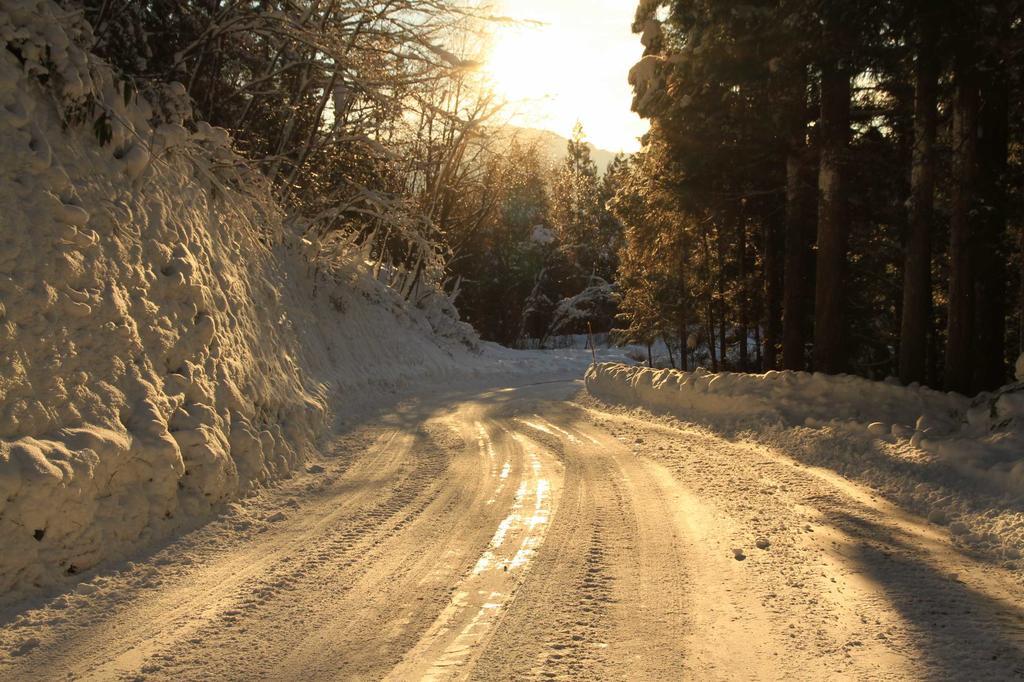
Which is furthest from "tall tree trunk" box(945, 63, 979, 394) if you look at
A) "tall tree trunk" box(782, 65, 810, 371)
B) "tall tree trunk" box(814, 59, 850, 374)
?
"tall tree trunk" box(782, 65, 810, 371)

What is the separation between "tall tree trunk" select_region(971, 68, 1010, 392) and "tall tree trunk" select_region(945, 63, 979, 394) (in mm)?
284

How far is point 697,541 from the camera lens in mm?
5359

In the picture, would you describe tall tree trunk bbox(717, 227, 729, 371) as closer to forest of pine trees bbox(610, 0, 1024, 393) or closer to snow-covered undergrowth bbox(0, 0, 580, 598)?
forest of pine trees bbox(610, 0, 1024, 393)

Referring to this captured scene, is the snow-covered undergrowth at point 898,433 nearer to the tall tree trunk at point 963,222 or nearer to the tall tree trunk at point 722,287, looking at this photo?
the tall tree trunk at point 963,222

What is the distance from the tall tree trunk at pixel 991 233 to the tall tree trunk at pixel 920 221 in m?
0.62

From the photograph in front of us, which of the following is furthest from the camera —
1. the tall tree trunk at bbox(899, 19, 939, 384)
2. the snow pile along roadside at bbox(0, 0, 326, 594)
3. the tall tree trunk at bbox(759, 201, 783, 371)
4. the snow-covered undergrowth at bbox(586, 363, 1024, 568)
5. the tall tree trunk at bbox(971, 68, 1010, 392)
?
the tall tree trunk at bbox(759, 201, 783, 371)

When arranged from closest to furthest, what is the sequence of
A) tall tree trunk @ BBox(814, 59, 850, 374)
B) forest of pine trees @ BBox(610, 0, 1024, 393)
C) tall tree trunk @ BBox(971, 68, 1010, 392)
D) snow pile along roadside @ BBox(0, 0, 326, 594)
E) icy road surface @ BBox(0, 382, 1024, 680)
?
icy road surface @ BBox(0, 382, 1024, 680) → snow pile along roadside @ BBox(0, 0, 326, 594) → forest of pine trees @ BBox(610, 0, 1024, 393) → tall tree trunk @ BBox(971, 68, 1010, 392) → tall tree trunk @ BBox(814, 59, 850, 374)

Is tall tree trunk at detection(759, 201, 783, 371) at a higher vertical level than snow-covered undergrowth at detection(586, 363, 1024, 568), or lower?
higher

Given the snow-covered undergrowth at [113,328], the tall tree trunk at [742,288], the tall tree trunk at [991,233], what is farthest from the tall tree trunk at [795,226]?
the snow-covered undergrowth at [113,328]

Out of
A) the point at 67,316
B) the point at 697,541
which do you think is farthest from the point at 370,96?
the point at 697,541

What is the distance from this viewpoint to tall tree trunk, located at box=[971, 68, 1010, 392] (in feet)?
31.8

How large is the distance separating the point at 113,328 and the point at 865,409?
Answer: 893cm

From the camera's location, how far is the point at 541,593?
4.32 meters

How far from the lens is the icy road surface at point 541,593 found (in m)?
3.53
